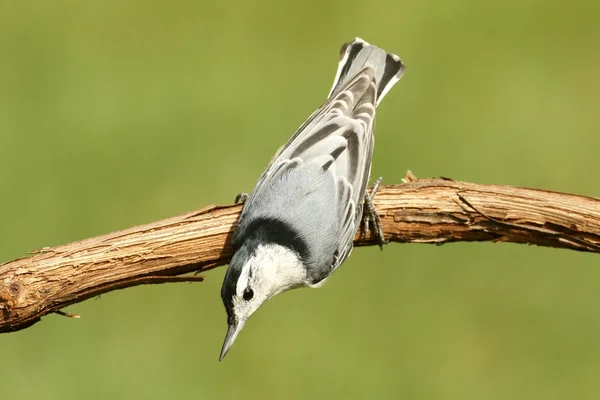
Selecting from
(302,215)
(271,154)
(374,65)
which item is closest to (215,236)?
(302,215)

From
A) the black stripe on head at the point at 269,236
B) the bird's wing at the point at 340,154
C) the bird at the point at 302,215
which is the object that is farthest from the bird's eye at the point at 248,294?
the bird's wing at the point at 340,154

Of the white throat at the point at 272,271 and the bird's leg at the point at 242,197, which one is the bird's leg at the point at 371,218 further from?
the bird's leg at the point at 242,197

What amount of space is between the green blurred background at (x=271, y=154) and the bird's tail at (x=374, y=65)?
56.6 inches

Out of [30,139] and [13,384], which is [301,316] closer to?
[13,384]

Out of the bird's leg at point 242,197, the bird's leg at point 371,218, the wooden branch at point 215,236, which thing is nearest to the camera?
the wooden branch at point 215,236

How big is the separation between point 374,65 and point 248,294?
1.24 meters

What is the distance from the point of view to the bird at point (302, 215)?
330 centimetres

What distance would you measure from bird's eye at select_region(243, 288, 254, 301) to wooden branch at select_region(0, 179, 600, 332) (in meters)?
0.14

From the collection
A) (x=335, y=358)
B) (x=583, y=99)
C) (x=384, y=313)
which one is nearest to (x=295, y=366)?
(x=335, y=358)

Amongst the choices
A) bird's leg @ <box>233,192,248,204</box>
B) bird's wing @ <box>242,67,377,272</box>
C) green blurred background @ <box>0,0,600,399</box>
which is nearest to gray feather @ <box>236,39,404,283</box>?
bird's wing @ <box>242,67,377,272</box>

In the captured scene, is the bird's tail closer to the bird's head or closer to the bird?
the bird

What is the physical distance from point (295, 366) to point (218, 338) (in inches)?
15.6

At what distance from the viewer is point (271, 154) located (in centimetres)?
585

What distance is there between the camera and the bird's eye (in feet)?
10.8
